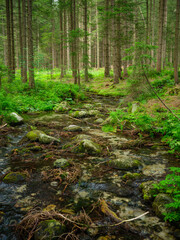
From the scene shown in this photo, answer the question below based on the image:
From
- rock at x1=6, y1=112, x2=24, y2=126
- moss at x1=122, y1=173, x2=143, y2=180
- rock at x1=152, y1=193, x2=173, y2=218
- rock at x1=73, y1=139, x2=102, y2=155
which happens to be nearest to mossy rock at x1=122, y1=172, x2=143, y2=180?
moss at x1=122, y1=173, x2=143, y2=180

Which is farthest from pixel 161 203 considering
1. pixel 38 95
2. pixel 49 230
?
pixel 38 95

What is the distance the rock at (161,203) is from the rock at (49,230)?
1531 mm

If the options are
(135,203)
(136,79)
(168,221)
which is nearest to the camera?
(168,221)

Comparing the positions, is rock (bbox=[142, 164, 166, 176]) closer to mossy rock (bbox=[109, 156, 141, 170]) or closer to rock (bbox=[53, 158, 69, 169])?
mossy rock (bbox=[109, 156, 141, 170])

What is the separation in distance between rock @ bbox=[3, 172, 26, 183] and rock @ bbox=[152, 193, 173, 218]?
9.22ft

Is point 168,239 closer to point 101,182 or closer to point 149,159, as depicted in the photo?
point 101,182

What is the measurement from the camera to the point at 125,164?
4363 mm

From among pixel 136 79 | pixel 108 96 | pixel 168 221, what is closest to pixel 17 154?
pixel 168 221

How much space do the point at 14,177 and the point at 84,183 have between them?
1.59 m

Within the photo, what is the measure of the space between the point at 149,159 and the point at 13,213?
3.54 metres

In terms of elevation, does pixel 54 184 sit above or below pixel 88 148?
below

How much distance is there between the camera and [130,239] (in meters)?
2.43

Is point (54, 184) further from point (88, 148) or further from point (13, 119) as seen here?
point (13, 119)

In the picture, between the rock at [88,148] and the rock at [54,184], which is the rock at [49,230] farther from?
the rock at [88,148]
